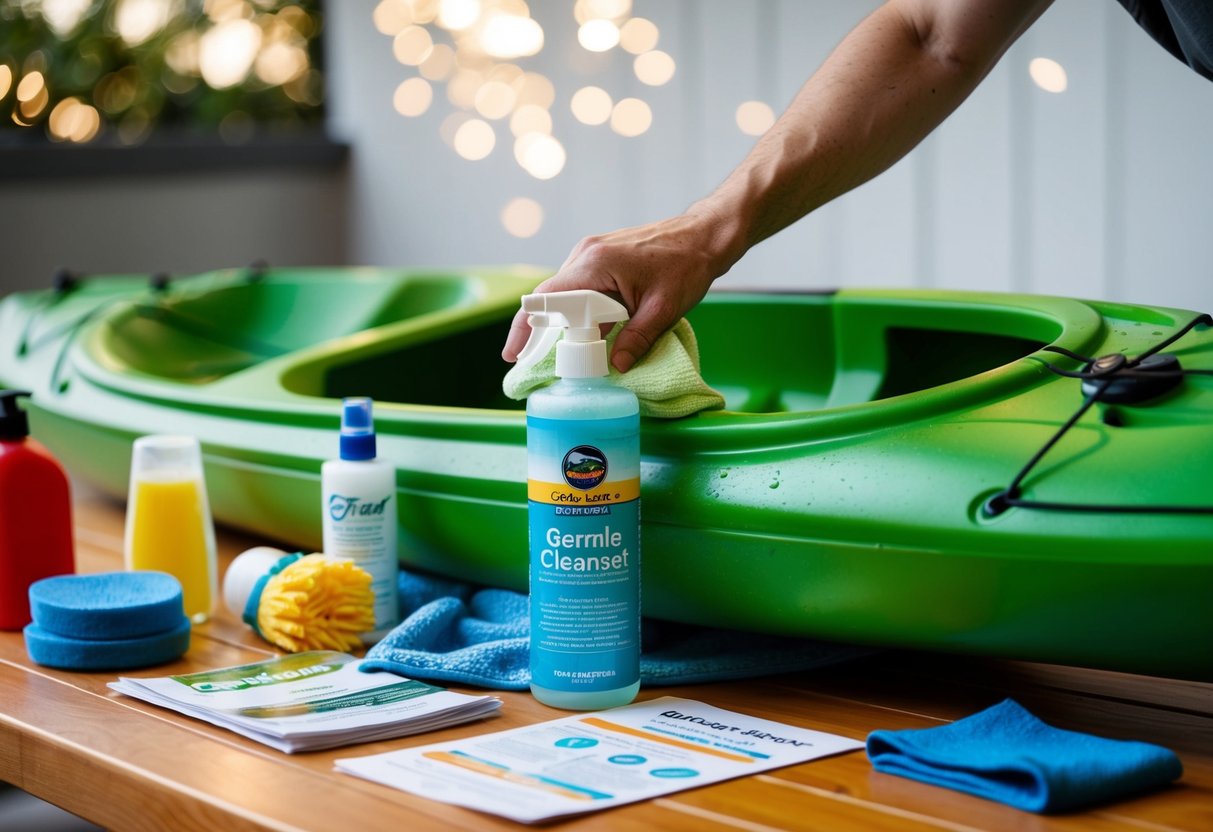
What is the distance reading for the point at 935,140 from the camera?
2.07 meters

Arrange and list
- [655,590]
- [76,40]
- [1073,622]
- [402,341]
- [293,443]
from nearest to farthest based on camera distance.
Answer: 1. [1073,622]
2. [655,590]
3. [293,443]
4. [402,341]
5. [76,40]

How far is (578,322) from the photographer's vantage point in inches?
34.6

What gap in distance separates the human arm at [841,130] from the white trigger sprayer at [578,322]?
0.34 ft

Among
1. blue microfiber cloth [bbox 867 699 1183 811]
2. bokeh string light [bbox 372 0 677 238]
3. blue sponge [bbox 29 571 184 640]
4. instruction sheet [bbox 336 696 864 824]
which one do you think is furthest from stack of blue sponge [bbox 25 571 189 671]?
bokeh string light [bbox 372 0 677 238]

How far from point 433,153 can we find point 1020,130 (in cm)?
137

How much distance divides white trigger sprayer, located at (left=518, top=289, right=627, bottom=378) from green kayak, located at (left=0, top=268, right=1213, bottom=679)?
112 millimetres

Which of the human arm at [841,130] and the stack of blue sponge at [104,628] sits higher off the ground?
the human arm at [841,130]

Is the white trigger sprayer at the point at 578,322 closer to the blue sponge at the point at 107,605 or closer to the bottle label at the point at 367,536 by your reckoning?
the bottle label at the point at 367,536

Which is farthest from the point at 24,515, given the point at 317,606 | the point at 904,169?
the point at 904,169

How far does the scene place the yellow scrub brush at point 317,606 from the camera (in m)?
1.04

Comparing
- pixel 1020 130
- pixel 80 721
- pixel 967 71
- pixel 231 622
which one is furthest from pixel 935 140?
pixel 80 721

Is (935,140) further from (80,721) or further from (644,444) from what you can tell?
(80,721)

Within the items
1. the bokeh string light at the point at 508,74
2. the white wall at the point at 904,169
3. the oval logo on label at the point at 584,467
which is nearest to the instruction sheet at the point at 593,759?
the oval logo on label at the point at 584,467

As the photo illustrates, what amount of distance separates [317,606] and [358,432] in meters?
0.14
